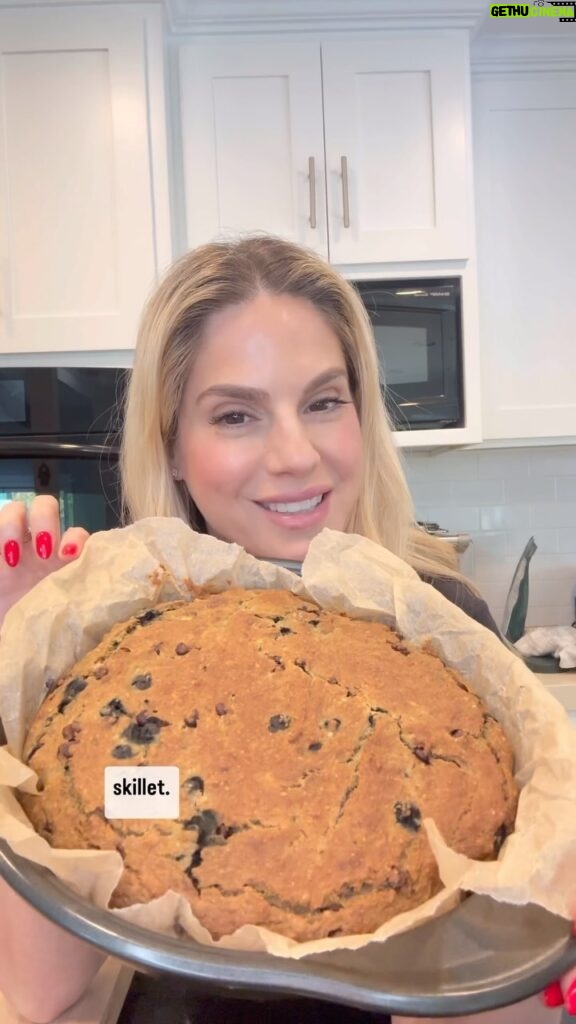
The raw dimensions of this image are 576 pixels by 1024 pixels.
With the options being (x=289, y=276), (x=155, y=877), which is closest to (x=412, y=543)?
(x=289, y=276)

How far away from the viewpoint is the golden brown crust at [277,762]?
1.12 feet

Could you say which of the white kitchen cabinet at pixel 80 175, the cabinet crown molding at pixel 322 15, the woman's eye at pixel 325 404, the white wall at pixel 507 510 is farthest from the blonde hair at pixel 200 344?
the white wall at pixel 507 510

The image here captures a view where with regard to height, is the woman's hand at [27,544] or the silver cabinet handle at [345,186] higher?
the silver cabinet handle at [345,186]

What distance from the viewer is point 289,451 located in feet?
2.55

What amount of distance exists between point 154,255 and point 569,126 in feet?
3.95

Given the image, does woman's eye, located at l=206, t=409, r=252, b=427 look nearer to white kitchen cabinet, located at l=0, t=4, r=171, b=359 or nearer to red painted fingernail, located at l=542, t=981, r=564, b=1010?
red painted fingernail, located at l=542, t=981, r=564, b=1010

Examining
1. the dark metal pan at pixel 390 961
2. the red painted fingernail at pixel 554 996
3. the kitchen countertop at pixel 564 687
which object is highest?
the dark metal pan at pixel 390 961

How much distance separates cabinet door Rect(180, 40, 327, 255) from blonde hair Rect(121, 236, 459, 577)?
90 cm

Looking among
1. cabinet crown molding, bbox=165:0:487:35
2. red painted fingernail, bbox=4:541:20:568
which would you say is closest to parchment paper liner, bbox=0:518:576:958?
red painted fingernail, bbox=4:541:20:568

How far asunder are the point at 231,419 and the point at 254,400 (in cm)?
4

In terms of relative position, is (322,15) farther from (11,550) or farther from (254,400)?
(11,550)

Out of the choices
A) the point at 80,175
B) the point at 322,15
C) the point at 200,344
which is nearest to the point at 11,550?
the point at 200,344

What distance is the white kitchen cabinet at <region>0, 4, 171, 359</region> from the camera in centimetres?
172

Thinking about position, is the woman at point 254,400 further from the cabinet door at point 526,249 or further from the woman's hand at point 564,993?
the cabinet door at point 526,249
